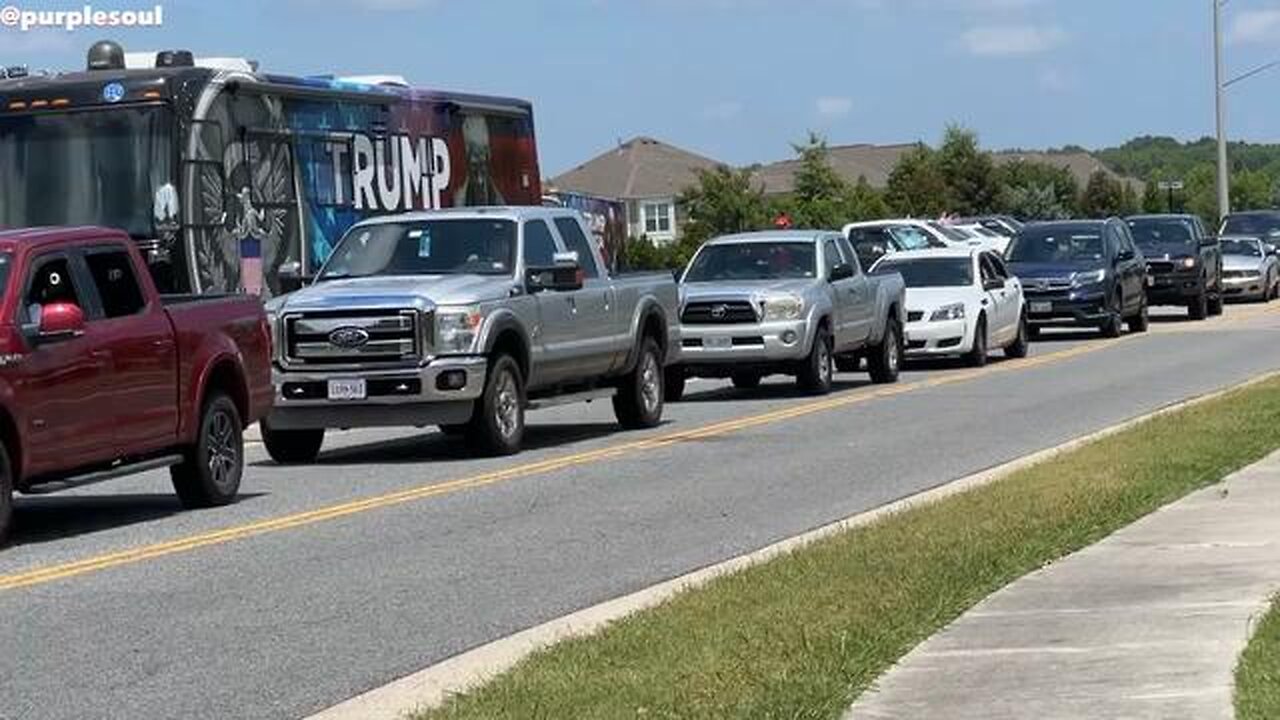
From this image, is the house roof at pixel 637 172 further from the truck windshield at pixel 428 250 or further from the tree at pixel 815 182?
the truck windshield at pixel 428 250

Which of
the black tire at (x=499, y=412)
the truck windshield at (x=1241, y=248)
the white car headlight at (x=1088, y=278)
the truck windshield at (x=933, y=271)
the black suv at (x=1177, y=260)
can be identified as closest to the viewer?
the black tire at (x=499, y=412)

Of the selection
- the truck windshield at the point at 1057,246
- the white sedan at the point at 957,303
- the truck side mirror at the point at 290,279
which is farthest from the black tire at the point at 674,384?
the truck windshield at the point at 1057,246

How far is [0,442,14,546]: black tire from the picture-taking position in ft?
44.2

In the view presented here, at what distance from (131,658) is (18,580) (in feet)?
8.11

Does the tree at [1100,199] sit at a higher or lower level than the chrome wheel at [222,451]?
higher

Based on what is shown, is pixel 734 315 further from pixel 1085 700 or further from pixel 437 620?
pixel 1085 700

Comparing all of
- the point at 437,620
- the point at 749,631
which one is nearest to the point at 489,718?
the point at 749,631

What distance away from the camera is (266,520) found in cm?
1516

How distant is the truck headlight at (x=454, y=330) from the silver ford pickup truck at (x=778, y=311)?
23.0 feet

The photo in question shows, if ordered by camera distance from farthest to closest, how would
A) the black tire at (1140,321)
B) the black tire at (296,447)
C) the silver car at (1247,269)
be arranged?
the silver car at (1247,269) → the black tire at (1140,321) → the black tire at (296,447)

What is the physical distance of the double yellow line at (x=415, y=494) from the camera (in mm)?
12914

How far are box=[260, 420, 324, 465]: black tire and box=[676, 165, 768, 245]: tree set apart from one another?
2641 inches

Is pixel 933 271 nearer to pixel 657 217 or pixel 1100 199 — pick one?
pixel 1100 199

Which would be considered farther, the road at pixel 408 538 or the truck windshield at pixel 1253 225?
the truck windshield at pixel 1253 225
